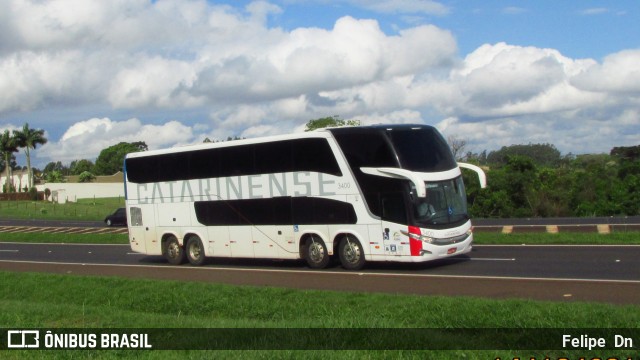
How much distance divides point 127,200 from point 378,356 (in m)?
18.9

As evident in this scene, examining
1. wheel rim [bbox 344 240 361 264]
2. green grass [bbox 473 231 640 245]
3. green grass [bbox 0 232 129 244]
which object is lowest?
green grass [bbox 473 231 640 245]

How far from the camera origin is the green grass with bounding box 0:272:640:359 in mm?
9375

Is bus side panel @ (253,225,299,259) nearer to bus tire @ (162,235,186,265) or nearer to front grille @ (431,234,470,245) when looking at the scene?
bus tire @ (162,235,186,265)

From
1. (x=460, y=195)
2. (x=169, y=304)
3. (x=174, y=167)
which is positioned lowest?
(x=169, y=304)

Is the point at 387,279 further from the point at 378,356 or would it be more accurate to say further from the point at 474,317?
the point at 378,356

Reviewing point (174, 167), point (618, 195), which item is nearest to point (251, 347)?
point (174, 167)

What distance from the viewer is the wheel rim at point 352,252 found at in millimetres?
20047

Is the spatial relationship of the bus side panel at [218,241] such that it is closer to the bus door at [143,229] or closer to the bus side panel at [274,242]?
the bus side panel at [274,242]

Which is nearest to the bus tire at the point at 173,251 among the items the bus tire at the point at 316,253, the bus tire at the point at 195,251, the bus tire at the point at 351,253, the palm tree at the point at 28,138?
the bus tire at the point at 195,251

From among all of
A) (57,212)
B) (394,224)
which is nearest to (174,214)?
(394,224)

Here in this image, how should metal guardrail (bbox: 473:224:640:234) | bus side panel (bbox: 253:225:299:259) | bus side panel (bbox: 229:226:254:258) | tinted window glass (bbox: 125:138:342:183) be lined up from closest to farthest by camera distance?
tinted window glass (bbox: 125:138:342:183)
bus side panel (bbox: 253:225:299:259)
bus side panel (bbox: 229:226:254:258)
metal guardrail (bbox: 473:224:640:234)

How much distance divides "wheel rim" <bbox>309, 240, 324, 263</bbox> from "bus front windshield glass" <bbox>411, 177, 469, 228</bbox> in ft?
10.7

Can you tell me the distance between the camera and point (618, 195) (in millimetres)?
43031

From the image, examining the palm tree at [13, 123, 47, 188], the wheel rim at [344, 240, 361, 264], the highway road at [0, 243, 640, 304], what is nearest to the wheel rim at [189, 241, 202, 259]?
the highway road at [0, 243, 640, 304]
